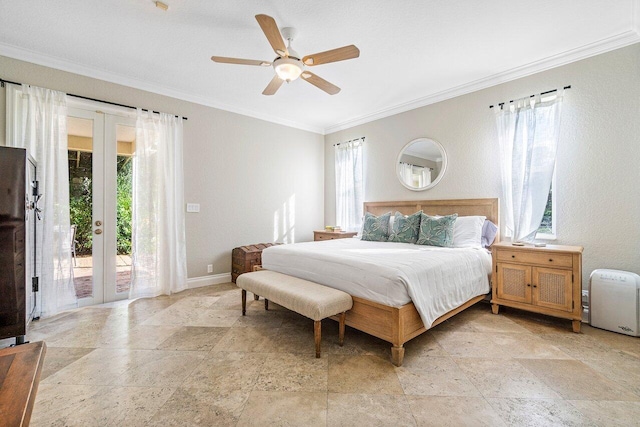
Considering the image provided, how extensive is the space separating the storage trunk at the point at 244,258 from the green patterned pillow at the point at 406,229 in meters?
2.07

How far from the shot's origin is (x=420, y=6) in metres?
2.33

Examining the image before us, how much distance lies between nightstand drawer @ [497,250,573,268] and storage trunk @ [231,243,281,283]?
3.24 metres

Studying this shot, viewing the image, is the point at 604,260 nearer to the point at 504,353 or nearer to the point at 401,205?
the point at 504,353

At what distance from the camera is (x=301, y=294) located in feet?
7.57

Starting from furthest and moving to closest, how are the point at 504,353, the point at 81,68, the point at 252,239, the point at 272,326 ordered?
the point at 252,239 → the point at 81,68 → the point at 272,326 → the point at 504,353

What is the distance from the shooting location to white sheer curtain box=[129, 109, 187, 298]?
3641mm

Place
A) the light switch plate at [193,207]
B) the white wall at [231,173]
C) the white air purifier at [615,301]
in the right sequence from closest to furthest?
the white air purifier at [615,301], the white wall at [231,173], the light switch plate at [193,207]

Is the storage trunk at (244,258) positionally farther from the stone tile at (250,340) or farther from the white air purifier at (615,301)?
the white air purifier at (615,301)

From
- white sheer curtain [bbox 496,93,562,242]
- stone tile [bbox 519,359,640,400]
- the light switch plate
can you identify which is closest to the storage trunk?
the light switch plate

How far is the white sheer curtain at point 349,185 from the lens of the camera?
5.19m

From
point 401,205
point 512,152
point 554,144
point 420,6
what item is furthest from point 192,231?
point 554,144

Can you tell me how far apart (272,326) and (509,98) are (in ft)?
12.8

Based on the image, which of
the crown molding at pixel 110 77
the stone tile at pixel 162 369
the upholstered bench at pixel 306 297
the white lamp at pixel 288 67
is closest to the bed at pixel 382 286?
the upholstered bench at pixel 306 297

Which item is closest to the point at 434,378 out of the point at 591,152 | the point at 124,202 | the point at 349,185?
the point at 591,152
